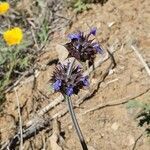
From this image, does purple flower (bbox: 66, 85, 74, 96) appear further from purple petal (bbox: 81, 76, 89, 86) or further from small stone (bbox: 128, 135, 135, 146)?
small stone (bbox: 128, 135, 135, 146)

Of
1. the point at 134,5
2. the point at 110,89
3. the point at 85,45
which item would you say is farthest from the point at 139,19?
the point at 85,45

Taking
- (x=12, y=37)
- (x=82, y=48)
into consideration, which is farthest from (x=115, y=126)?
(x=12, y=37)

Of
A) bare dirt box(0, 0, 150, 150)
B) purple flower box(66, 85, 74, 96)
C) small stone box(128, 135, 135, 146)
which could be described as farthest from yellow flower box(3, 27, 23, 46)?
purple flower box(66, 85, 74, 96)

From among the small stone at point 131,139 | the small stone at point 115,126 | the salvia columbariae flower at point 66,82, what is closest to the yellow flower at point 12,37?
the small stone at point 115,126

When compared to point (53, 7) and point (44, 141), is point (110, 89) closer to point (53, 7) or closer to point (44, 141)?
point (44, 141)

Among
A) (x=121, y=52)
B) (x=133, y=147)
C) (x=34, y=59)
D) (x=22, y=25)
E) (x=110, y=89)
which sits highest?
(x=22, y=25)

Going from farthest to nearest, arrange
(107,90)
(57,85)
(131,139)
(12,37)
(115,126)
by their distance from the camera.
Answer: (12,37), (107,90), (115,126), (131,139), (57,85)

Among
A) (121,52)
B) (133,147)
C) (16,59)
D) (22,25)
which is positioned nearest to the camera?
(133,147)

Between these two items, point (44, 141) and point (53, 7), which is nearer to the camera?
point (44, 141)

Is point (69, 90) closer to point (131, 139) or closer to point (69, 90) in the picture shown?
point (69, 90)

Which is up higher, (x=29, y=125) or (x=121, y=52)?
(x=121, y=52)
